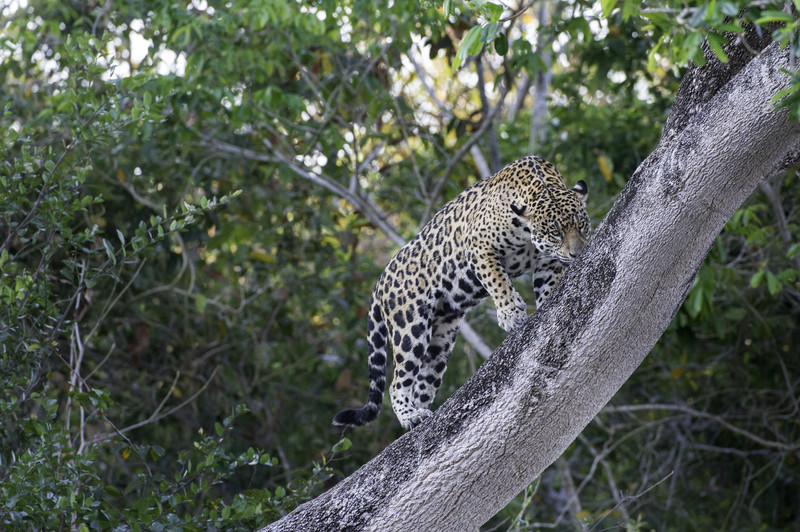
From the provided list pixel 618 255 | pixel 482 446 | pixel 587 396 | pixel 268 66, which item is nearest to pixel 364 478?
pixel 482 446

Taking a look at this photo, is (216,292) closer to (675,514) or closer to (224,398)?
(224,398)

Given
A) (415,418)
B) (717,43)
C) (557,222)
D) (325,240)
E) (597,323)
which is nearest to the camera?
(717,43)

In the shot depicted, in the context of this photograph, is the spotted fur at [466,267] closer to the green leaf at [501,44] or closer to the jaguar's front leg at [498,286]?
the jaguar's front leg at [498,286]

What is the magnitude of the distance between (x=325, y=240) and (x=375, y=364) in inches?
228

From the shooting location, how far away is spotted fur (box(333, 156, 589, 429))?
192 inches

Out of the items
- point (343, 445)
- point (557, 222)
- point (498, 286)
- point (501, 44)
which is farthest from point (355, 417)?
point (501, 44)

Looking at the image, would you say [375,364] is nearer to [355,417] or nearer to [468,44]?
[355,417]

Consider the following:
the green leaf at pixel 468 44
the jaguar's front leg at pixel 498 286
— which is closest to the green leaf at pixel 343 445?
the jaguar's front leg at pixel 498 286

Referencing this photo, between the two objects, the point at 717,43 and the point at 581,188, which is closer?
the point at 717,43

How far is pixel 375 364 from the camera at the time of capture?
5855 mm

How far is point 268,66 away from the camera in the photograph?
348 inches

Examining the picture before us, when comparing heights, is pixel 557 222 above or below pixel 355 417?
above

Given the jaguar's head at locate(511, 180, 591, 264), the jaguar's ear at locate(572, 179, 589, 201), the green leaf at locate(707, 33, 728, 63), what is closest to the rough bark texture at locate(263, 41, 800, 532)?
the green leaf at locate(707, 33, 728, 63)

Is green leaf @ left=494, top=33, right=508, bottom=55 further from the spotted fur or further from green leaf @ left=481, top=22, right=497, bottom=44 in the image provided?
green leaf @ left=481, top=22, right=497, bottom=44
